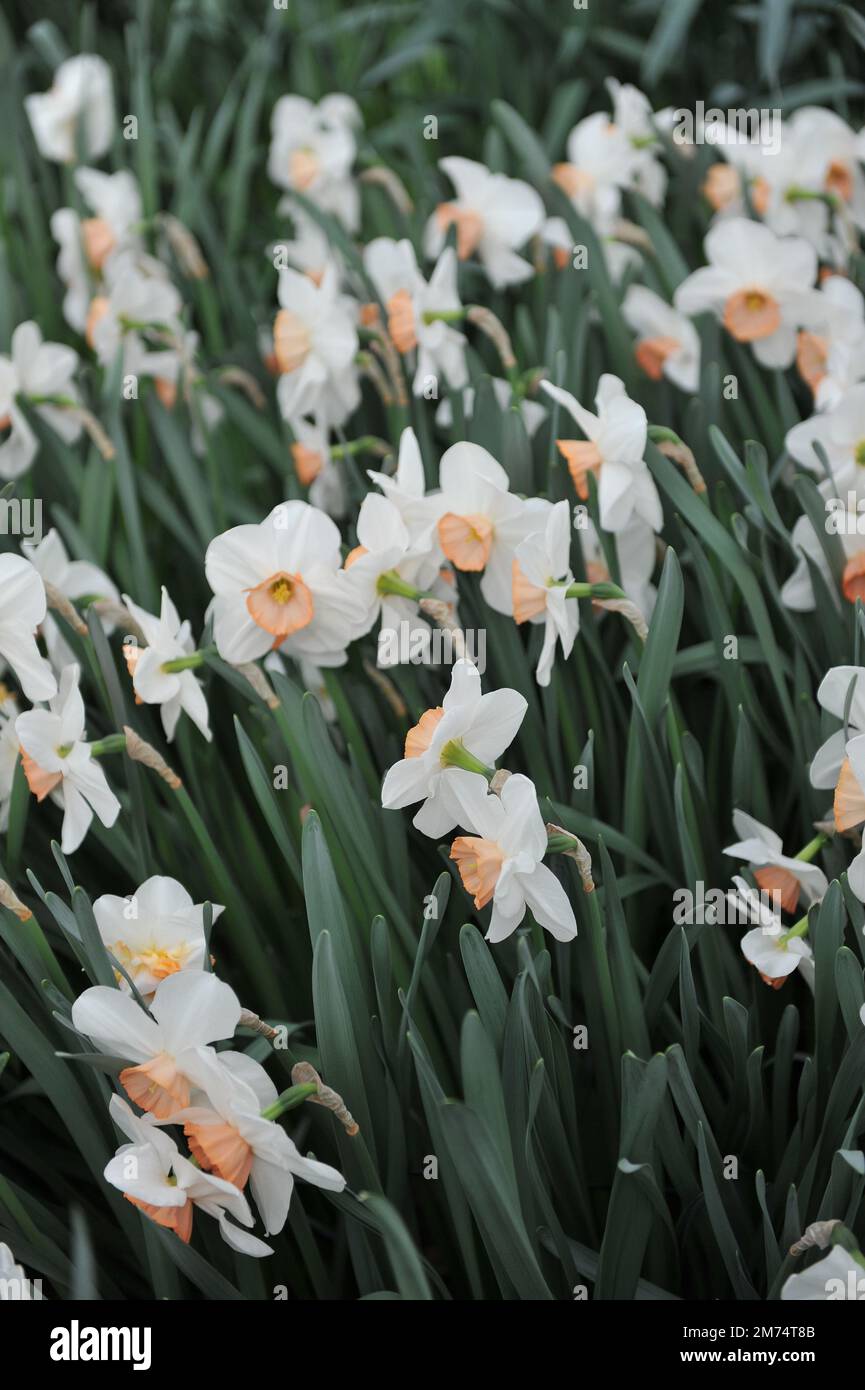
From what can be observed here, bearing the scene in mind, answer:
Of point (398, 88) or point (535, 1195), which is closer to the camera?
point (535, 1195)

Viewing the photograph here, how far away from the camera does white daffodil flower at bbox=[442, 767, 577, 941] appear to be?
74 centimetres

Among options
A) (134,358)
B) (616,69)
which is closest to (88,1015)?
(134,358)

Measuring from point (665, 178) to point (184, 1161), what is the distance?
1586 millimetres

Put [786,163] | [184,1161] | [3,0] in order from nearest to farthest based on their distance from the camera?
[184,1161], [786,163], [3,0]

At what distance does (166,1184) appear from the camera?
0.71m

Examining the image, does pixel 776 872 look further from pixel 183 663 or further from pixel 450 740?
pixel 183 663

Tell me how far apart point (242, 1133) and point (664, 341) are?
1.02m

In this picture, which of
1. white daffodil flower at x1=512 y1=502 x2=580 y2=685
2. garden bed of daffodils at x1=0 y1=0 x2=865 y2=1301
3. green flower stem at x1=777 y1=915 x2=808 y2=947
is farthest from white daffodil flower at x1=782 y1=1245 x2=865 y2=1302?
white daffodil flower at x1=512 y1=502 x2=580 y2=685

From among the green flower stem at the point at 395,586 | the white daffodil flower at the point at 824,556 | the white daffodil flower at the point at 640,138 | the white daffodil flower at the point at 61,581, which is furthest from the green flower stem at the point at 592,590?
the white daffodil flower at the point at 640,138

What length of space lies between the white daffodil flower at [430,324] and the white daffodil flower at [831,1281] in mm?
870

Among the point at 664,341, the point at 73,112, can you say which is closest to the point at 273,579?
Answer: the point at 664,341

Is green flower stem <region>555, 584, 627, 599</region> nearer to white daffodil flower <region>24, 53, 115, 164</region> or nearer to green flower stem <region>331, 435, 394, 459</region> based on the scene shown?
green flower stem <region>331, 435, 394, 459</region>

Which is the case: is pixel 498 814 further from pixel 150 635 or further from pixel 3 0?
pixel 3 0

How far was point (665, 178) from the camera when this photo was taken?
5.86ft
